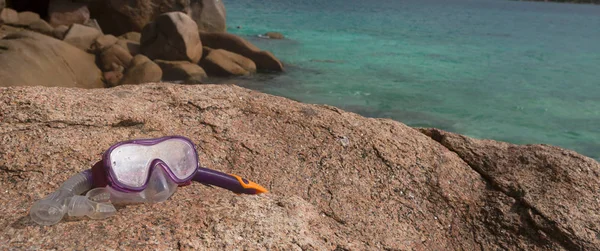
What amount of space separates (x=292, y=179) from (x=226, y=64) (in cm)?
1003

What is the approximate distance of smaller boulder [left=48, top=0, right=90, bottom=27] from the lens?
42.7 feet

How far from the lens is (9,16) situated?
1231cm

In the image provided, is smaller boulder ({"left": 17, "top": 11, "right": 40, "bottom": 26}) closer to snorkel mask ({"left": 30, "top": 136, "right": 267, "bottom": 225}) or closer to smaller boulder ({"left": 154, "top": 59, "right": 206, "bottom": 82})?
smaller boulder ({"left": 154, "top": 59, "right": 206, "bottom": 82})

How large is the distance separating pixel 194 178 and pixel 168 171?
201mm

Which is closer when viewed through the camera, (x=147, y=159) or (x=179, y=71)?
(x=147, y=159)

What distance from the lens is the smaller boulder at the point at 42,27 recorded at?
11930mm

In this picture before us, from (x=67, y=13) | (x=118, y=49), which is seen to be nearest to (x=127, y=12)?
(x=67, y=13)

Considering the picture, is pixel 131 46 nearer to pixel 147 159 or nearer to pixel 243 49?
pixel 243 49

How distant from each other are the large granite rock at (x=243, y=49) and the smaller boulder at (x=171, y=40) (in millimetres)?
1343

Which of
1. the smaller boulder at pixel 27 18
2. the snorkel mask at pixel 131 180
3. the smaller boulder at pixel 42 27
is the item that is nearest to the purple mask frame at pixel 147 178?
the snorkel mask at pixel 131 180

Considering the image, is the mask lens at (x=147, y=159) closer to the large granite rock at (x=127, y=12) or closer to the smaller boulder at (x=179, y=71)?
the smaller boulder at (x=179, y=71)

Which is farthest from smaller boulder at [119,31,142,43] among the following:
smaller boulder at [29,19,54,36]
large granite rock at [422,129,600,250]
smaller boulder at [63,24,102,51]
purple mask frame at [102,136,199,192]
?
purple mask frame at [102,136,199,192]

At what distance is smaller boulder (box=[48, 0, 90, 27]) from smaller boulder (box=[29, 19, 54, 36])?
0.70 metres

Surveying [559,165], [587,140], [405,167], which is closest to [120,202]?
[405,167]
